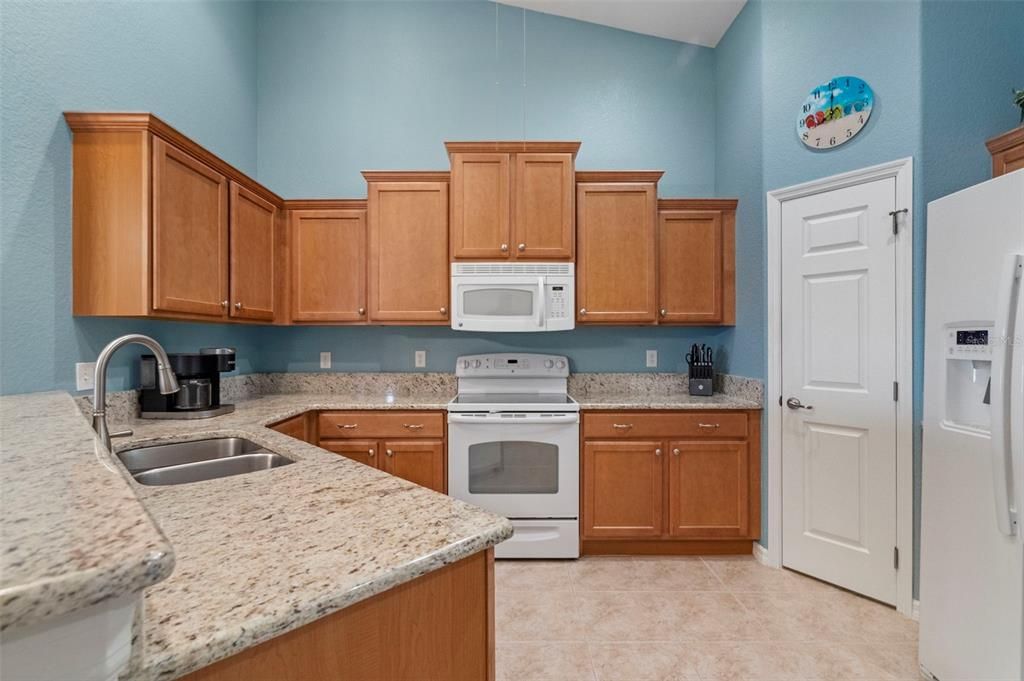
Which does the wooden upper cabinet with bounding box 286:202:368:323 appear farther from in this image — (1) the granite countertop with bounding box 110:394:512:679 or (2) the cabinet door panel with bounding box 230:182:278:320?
(1) the granite countertop with bounding box 110:394:512:679

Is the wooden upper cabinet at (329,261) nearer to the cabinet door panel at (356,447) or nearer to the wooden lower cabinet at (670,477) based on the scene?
the cabinet door panel at (356,447)

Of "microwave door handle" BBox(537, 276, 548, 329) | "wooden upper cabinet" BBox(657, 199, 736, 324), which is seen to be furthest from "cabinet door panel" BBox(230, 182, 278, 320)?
"wooden upper cabinet" BBox(657, 199, 736, 324)

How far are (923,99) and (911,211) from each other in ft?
1.75

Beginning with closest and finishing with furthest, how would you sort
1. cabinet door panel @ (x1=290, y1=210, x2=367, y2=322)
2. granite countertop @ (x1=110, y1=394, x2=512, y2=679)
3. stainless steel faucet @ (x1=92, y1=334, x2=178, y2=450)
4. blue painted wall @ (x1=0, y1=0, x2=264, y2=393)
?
granite countertop @ (x1=110, y1=394, x2=512, y2=679) → stainless steel faucet @ (x1=92, y1=334, x2=178, y2=450) → blue painted wall @ (x1=0, y1=0, x2=264, y2=393) → cabinet door panel @ (x1=290, y1=210, x2=367, y2=322)

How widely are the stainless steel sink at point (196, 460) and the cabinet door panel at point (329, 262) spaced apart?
4.73ft

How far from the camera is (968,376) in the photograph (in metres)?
1.56

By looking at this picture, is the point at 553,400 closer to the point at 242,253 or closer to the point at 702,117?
the point at 242,253

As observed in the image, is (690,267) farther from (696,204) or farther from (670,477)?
(670,477)

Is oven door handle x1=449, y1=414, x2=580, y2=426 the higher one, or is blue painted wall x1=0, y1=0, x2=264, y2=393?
blue painted wall x1=0, y1=0, x2=264, y2=393

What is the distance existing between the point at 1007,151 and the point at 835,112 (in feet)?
2.35

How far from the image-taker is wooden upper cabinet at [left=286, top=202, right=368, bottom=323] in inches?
123

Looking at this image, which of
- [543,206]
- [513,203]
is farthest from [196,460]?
[543,206]

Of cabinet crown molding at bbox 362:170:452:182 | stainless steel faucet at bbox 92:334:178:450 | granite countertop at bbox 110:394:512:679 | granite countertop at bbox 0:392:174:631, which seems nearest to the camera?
granite countertop at bbox 0:392:174:631

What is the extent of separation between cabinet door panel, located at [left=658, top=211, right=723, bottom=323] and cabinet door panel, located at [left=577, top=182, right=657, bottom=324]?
14 centimetres
